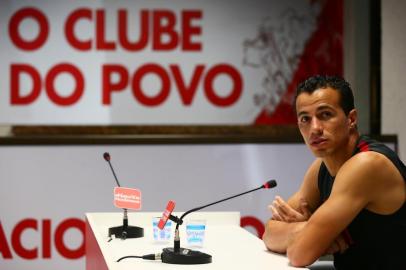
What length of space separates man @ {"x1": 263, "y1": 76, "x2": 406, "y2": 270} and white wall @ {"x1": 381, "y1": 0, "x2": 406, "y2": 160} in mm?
2829

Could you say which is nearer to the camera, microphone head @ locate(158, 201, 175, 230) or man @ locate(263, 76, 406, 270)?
man @ locate(263, 76, 406, 270)

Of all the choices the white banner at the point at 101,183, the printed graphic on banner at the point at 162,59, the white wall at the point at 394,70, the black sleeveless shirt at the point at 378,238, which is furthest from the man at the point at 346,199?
the printed graphic on banner at the point at 162,59

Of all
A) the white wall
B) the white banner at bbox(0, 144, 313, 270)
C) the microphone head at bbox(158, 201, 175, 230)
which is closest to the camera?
the microphone head at bbox(158, 201, 175, 230)

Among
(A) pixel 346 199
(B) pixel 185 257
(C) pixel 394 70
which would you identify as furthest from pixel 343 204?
(C) pixel 394 70

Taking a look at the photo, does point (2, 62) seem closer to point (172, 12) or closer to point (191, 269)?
point (172, 12)

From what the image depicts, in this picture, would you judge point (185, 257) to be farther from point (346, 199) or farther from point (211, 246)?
point (346, 199)

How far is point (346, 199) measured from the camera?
2.60 meters

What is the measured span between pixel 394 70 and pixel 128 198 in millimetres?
2968

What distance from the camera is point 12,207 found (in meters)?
5.29

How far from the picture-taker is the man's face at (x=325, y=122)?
2.77m

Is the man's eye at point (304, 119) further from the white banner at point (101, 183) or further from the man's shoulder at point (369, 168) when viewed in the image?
the white banner at point (101, 183)

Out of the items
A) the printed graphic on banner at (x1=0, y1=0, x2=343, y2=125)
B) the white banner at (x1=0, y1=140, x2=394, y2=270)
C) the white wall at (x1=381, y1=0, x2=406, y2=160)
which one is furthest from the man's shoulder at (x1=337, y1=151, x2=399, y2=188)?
the printed graphic on banner at (x1=0, y1=0, x2=343, y2=125)

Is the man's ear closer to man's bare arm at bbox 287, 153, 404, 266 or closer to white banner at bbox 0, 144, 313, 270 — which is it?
man's bare arm at bbox 287, 153, 404, 266

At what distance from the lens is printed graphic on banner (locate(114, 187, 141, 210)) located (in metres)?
3.35
